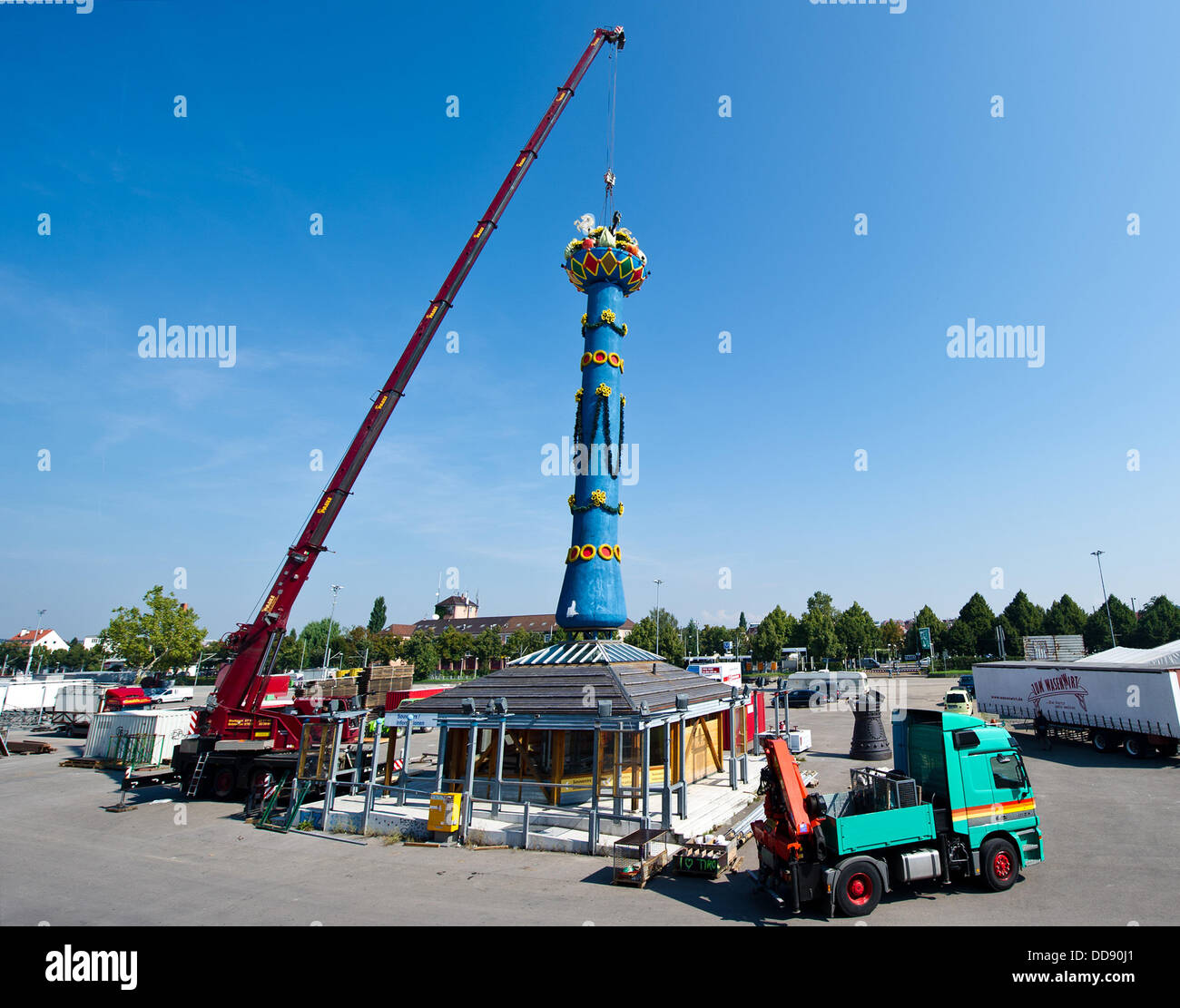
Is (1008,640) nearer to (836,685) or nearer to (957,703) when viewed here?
(836,685)

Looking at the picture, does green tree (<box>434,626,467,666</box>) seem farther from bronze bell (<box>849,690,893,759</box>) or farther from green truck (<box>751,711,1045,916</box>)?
green truck (<box>751,711,1045,916</box>)

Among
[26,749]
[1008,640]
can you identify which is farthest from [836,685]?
[26,749]

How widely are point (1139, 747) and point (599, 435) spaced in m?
24.0

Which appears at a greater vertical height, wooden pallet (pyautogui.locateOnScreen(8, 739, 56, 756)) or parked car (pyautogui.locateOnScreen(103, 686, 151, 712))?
parked car (pyautogui.locateOnScreen(103, 686, 151, 712))

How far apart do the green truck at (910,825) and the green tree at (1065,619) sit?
85.8 meters

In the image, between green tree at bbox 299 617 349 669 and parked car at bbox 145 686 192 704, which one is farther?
green tree at bbox 299 617 349 669

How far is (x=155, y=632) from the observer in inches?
2066

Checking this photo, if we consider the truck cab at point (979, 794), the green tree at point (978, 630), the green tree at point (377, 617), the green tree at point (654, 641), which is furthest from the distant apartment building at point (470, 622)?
the truck cab at point (979, 794)

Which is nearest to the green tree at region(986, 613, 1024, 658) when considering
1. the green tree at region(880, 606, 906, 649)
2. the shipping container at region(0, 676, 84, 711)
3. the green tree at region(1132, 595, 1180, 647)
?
the green tree at region(1132, 595, 1180, 647)

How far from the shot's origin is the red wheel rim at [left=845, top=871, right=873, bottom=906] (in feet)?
34.1

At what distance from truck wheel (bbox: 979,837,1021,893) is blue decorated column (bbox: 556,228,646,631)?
12156mm
